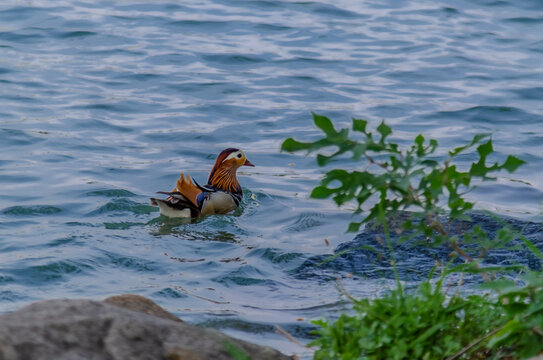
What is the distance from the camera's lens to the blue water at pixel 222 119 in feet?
21.4

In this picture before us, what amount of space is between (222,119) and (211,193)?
2379 mm

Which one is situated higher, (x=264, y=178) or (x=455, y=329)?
(x=455, y=329)

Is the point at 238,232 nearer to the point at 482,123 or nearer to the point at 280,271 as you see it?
the point at 280,271

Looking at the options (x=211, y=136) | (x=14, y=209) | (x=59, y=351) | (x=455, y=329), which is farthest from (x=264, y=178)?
(x=59, y=351)

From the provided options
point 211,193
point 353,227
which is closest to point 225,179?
point 211,193

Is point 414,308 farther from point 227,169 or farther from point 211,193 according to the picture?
point 227,169

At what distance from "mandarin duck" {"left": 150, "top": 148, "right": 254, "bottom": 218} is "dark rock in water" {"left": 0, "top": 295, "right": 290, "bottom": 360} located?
4.84 meters

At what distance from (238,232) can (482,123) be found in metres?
4.60

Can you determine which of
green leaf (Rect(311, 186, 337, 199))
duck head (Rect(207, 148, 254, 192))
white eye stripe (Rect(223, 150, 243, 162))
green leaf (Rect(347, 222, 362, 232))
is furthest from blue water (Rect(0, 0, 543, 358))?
green leaf (Rect(311, 186, 337, 199))

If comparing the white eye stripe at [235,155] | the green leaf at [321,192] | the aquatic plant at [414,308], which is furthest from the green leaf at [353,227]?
the white eye stripe at [235,155]

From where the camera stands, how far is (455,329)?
363 centimetres

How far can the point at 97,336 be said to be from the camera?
3.16 m

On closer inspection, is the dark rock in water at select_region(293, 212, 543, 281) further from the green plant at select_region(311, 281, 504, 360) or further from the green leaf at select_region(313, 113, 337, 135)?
the green leaf at select_region(313, 113, 337, 135)

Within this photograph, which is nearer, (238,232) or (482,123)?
(238,232)
